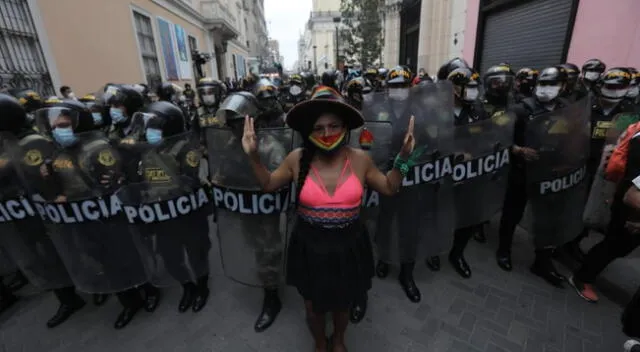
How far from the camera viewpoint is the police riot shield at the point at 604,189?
2554 mm

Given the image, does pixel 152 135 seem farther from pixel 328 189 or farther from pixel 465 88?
pixel 465 88

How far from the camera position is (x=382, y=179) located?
1868mm

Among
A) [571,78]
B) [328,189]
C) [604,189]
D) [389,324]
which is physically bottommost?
[389,324]

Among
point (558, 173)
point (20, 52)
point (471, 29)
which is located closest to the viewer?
point (558, 173)

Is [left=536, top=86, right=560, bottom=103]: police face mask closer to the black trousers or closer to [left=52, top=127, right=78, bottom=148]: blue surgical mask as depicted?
the black trousers

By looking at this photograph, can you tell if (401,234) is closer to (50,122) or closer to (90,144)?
(90,144)

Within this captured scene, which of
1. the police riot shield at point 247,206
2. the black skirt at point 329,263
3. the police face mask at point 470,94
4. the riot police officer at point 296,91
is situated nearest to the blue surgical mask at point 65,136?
the police riot shield at point 247,206

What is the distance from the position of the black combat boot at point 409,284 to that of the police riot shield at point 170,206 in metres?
2.02

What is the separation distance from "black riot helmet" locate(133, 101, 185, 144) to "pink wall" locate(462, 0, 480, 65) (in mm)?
10939

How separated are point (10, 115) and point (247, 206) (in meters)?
2.26

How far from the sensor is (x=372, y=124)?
2293 mm

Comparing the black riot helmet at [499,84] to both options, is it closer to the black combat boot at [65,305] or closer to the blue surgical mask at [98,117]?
the blue surgical mask at [98,117]

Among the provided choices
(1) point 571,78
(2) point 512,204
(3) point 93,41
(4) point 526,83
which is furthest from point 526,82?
(3) point 93,41

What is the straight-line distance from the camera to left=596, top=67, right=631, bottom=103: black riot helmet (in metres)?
2.89
